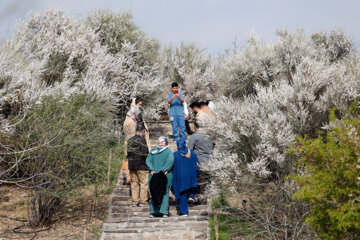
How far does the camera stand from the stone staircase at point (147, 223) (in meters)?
8.73

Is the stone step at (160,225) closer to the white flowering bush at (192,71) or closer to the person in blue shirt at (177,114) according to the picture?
the person in blue shirt at (177,114)

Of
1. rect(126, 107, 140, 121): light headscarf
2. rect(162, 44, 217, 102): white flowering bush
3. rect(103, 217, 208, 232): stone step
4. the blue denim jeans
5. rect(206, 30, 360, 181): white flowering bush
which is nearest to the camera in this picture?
rect(103, 217, 208, 232): stone step

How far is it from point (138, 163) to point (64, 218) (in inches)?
90.8

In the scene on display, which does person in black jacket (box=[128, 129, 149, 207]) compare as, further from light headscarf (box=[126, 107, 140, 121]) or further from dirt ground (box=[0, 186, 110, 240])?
dirt ground (box=[0, 186, 110, 240])

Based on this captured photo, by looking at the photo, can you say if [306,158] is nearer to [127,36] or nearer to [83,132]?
[83,132]

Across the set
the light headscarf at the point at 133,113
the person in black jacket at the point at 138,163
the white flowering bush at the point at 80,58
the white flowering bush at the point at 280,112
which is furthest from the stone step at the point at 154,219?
the white flowering bush at the point at 80,58

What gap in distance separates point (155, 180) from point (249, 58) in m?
10.1

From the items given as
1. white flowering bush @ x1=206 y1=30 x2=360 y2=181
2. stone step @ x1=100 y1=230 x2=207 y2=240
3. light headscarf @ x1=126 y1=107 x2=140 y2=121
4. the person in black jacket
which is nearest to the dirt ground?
stone step @ x1=100 y1=230 x2=207 y2=240

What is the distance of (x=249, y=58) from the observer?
18.3 metres

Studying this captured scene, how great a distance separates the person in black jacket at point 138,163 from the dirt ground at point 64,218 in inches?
40.2

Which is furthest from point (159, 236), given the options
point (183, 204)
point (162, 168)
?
point (162, 168)

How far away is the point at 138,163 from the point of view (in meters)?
10.1

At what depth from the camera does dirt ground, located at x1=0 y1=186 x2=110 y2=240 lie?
946 cm

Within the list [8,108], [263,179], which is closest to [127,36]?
[8,108]
